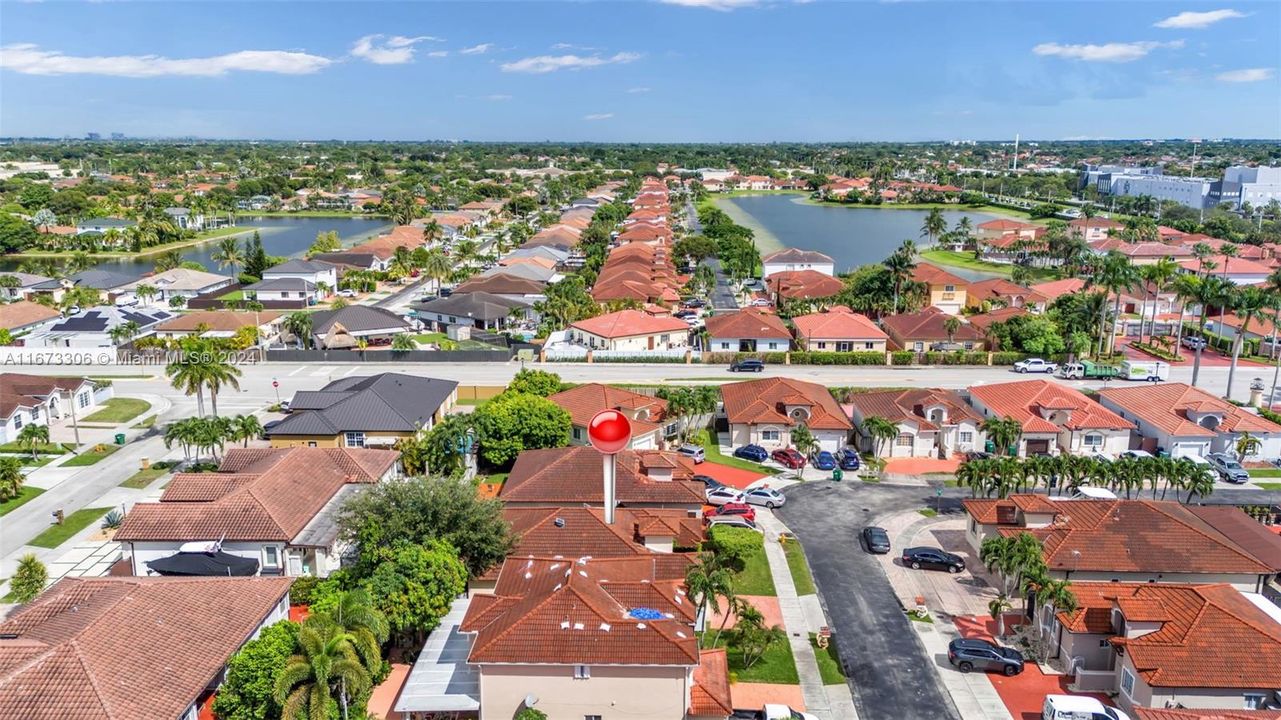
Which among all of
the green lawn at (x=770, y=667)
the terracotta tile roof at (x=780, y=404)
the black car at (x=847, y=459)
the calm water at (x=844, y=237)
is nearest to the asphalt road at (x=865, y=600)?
the green lawn at (x=770, y=667)

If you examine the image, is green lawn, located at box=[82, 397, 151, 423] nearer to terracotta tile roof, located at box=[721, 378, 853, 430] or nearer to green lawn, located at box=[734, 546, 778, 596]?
terracotta tile roof, located at box=[721, 378, 853, 430]

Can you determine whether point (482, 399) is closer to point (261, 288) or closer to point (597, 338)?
point (597, 338)

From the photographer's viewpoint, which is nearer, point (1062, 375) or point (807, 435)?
point (807, 435)

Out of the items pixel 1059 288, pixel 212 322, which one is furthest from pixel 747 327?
pixel 212 322

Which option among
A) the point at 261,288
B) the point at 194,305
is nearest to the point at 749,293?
the point at 261,288

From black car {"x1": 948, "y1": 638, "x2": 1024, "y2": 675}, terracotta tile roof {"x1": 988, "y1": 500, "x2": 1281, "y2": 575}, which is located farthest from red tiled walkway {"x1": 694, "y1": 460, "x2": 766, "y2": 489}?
black car {"x1": 948, "y1": 638, "x2": 1024, "y2": 675}

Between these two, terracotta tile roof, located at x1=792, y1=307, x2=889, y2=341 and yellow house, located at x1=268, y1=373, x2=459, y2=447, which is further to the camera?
terracotta tile roof, located at x1=792, y1=307, x2=889, y2=341
